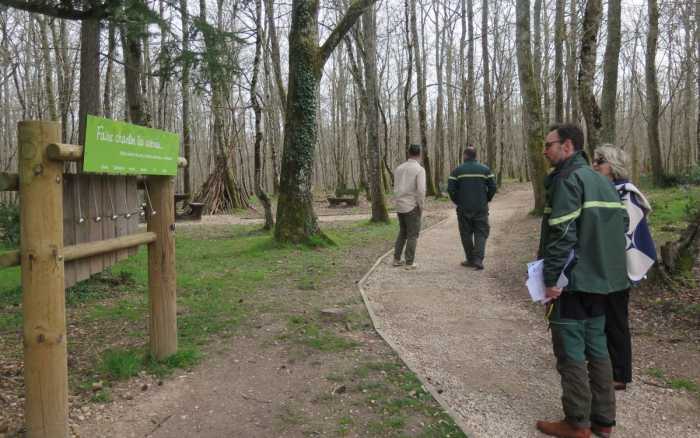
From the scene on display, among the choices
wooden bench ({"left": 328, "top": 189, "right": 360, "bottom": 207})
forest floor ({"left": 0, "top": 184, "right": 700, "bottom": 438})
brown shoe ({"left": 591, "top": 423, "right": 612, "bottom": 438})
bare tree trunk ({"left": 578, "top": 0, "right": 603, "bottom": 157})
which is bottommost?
brown shoe ({"left": 591, "top": 423, "right": 612, "bottom": 438})

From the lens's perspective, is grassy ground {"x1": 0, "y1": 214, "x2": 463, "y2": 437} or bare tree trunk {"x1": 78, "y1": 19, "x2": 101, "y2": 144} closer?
grassy ground {"x1": 0, "y1": 214, "x2": 463, "y2": 437}

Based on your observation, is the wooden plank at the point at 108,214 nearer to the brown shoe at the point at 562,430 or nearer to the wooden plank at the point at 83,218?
the wooden plank at the point at 83,218

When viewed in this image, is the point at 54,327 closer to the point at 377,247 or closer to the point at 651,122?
the point at 377,247

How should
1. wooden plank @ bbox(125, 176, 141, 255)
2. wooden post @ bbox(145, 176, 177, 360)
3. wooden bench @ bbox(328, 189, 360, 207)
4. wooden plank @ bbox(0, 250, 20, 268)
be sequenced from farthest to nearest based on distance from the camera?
wooden bench @ bbox(328, 189, 360, 207) < wooden post @ bbox(145, 176, 177, 360) < wooden plank @ bbox(125, 176, 141, 255) < wooden plank @ bbox(0, 250, 20, 268)

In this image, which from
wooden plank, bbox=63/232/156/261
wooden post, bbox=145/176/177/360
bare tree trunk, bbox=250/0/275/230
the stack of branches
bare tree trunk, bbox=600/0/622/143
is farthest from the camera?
the stack of branches

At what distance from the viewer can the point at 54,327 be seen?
3006mm

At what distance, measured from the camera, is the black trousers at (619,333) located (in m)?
3.85

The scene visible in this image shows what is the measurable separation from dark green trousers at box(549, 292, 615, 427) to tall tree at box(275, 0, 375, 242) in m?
6.91

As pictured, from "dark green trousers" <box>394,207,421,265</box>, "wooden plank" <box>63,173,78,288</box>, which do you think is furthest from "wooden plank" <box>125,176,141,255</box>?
"dark green trousers" <box>394,207,421,265</box>

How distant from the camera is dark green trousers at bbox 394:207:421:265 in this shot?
8273mm

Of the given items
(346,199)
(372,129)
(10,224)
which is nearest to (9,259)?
(10,224)

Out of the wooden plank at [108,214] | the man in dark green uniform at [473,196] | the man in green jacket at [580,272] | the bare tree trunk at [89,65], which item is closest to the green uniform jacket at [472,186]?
the man in dark green uniform at [473,196]

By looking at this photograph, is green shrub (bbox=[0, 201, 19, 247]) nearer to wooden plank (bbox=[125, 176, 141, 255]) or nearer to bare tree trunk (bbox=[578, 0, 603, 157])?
wooden plank (bbox=[125, 176, 141, 255])

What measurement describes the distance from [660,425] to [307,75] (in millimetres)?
7842
